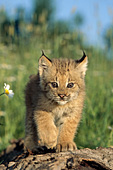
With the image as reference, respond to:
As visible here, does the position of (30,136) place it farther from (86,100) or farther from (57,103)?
(86,100)

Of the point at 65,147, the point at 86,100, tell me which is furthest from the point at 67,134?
the point at 86,100

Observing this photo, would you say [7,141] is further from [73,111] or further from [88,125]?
[73,111]

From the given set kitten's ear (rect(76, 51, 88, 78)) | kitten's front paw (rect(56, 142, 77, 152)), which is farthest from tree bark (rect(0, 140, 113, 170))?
kitten's ear (rect(76, 51, 88, 78))

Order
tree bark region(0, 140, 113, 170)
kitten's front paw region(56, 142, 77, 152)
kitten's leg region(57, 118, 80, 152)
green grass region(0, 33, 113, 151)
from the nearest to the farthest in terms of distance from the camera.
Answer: tree bark region(0, 140, 113, 170) → kitten's front paw region(56, 142, 77, 152) → kitten's leg region(57, 118, 80, 152) → green grass region(0, 33, 113, 151)

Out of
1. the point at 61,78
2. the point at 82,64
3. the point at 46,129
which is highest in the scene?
the point at 82,64

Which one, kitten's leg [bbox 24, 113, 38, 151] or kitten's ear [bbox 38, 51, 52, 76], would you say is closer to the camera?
kitten's ear [bbox 38, 51, 52, 76]

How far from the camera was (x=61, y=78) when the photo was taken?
3.93 meters

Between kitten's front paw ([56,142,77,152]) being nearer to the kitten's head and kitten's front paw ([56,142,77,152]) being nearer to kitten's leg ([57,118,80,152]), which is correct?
kitten's leg ([57,118,80,152])

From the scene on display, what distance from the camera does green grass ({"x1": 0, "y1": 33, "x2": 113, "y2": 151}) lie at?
17.1ft

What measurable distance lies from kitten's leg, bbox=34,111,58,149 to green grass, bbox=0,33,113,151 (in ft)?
3.39

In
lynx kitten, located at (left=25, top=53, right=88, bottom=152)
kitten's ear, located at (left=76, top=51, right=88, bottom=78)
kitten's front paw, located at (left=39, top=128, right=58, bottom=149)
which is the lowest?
kitten's front paw, located at (left=39, top=128, right=58, bottom=149)

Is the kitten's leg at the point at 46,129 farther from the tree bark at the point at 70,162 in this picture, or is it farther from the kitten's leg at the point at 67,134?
the tree bark at the point at 70,162

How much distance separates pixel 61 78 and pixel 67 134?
0.78m

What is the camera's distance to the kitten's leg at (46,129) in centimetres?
377
